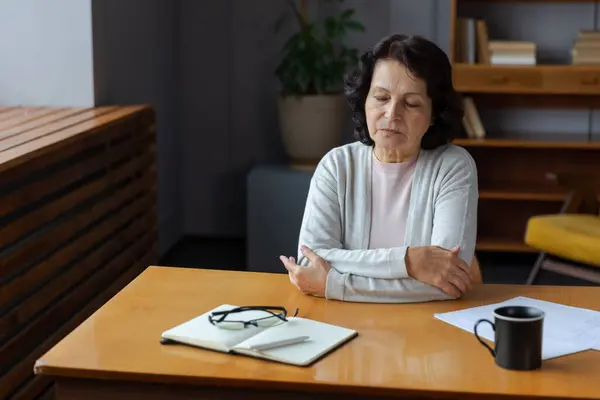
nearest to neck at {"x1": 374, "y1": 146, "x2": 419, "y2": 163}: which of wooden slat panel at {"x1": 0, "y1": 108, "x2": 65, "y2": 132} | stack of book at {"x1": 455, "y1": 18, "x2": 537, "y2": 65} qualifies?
wooden slat panel at {"x1": 0, "y1": 108, "x2": 65, "y2": 132}

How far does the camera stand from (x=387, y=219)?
7.39 feet

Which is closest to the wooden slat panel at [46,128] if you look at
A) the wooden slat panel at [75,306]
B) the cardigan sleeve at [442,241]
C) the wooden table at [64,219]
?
the wooden table at [64,219]

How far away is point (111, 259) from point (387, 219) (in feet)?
4.83

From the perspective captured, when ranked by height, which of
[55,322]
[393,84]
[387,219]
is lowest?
[55,322]

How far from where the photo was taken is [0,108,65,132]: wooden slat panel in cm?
319

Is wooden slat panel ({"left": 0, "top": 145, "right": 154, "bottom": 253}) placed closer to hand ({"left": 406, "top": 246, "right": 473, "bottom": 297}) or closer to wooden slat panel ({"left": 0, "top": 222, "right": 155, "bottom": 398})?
wooden slat panel ({"left": 0, "top": 222, "right": 155, "bottom": 398})

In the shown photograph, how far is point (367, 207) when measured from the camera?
7.38 feet

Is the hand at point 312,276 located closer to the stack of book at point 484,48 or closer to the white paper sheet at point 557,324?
the white paper sheet at point 557,324

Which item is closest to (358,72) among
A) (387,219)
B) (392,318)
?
(387,219)

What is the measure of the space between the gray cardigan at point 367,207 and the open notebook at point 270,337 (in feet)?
1.01

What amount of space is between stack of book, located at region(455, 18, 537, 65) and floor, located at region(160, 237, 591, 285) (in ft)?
3.41

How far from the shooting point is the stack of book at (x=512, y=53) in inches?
180

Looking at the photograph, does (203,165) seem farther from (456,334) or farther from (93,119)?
(456,334)

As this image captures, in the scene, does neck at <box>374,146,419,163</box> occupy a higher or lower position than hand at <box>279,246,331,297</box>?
higher
